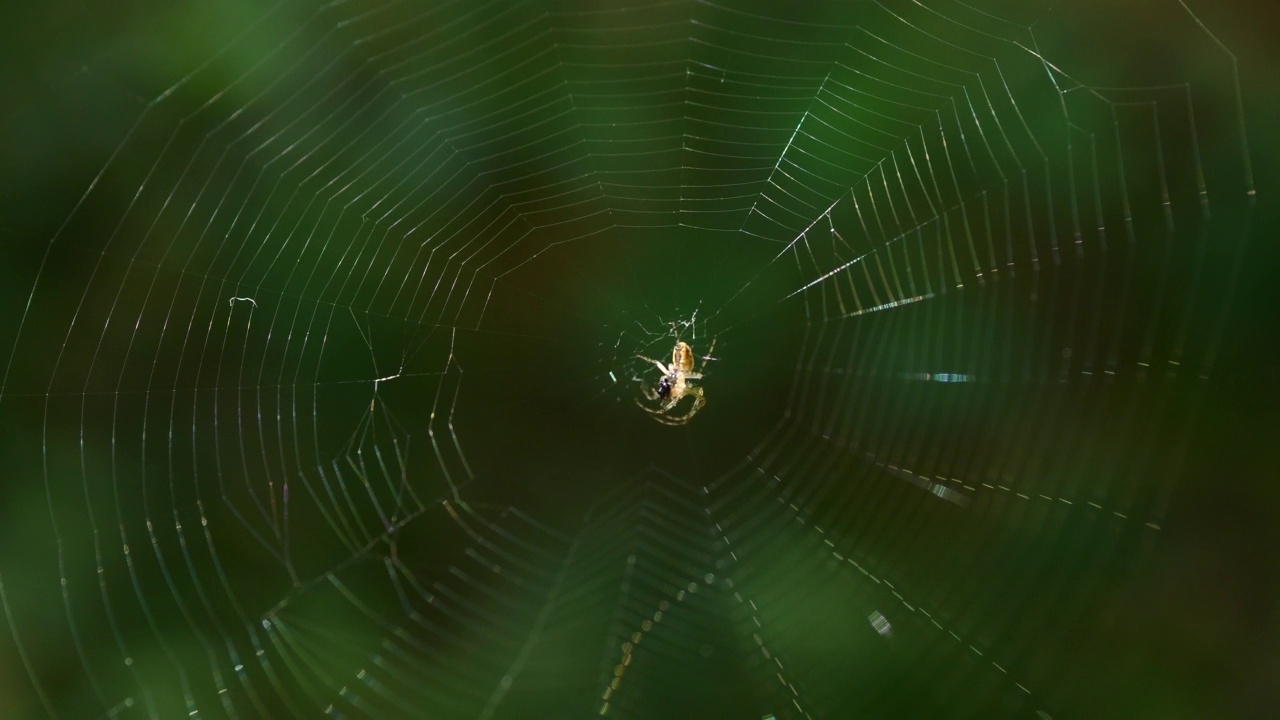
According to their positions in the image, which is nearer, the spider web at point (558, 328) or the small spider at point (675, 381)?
the spider web at point (558, 328)

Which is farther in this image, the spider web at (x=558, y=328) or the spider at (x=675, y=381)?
the spider at (x=675, y=381)

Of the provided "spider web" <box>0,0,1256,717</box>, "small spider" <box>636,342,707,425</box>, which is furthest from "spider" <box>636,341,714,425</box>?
"spider web" <box>0,0,1256,717</box>

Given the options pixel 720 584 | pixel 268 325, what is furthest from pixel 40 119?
pixel 720 584

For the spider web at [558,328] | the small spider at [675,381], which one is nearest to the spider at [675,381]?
the small spider at [675,381]

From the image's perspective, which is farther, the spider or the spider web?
the spider

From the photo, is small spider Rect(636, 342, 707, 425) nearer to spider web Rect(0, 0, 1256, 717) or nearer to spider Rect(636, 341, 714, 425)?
spider Rect(636, 341, 714, 425)

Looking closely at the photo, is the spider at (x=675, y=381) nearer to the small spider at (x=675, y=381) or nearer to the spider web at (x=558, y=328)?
the small spider at (x=675, y=381)

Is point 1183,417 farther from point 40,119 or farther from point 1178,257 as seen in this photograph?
point 40,119

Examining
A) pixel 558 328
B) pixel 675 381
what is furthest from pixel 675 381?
pixel 558 328

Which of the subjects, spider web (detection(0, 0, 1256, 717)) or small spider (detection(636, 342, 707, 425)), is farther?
small spider (detection(636, 342, 707, 425))
